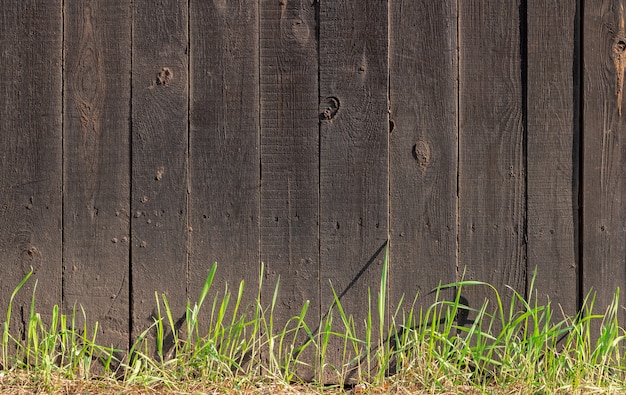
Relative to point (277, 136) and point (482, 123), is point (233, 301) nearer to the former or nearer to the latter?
point (277, 136)

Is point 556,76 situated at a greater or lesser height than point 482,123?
greater

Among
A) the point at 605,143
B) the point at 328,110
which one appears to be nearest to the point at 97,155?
the point at 328,110

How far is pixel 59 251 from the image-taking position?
2494 millimetres

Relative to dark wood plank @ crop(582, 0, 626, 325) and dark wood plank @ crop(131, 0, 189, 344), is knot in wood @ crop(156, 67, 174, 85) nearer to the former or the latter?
dark wood plank @ crop(131, 0, 189, 344)

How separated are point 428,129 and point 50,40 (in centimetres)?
141

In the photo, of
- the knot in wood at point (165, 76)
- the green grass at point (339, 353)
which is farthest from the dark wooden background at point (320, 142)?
the green grass at point (339, 353)

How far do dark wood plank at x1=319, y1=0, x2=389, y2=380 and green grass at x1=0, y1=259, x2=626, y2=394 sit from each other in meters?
0.19

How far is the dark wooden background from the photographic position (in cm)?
247

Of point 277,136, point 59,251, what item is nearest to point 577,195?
point 277,136

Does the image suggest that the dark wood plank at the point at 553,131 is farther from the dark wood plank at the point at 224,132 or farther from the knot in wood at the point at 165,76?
the knot in wood at the point at 165,76

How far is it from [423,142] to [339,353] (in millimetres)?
832

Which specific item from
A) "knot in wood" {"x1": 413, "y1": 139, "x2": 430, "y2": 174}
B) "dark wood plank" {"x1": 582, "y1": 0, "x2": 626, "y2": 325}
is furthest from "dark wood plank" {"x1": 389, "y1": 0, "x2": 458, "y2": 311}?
"dark wood plank" {"x1": 582, "y1": 0, "x2": 626, "y2": 325}

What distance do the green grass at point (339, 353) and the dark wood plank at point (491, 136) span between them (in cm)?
18

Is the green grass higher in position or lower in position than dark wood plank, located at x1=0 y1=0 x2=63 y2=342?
lower
